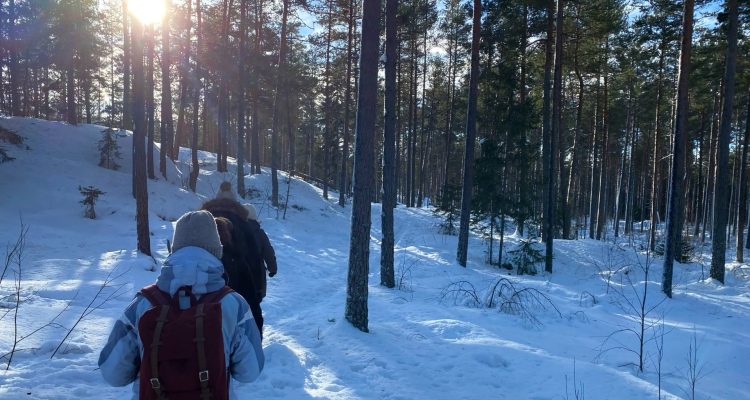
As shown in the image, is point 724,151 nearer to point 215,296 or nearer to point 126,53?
point 215,296

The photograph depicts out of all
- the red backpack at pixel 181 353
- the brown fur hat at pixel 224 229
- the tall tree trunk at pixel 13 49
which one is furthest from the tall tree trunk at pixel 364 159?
the tall tree trunk at pixel 13 49

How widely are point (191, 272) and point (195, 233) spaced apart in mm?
283

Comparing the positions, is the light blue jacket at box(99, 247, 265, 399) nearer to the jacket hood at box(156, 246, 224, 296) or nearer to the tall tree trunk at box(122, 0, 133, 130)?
the jacket hood at box(156, 246, 224, 296)

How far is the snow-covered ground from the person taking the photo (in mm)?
4789

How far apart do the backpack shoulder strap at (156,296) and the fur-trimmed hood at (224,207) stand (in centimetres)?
231

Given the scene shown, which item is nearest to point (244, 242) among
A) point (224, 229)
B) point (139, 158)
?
point (224, 229)

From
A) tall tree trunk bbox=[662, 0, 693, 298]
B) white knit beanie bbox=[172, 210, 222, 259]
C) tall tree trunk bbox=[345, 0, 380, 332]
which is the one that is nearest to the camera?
white knit beanie bbox=[172, 210, 222, 259]

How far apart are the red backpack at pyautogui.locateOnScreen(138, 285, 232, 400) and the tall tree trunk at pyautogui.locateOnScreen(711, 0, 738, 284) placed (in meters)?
15.4

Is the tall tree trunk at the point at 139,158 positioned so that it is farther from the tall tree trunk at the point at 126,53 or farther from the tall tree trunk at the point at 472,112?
the tall tree trunk at the point at 472,112

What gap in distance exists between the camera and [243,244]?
14.0ft

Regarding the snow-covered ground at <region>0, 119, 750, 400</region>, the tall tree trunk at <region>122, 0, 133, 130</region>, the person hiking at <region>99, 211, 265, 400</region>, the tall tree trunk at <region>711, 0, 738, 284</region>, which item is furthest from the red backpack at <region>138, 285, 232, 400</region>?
the tall tree trunk at <region>711, 0, 738, 284</region>

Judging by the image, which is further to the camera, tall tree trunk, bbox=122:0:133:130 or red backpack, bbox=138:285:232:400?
tall tree trunk, bbox=122:0:133:130

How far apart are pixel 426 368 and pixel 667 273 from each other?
31.1ft

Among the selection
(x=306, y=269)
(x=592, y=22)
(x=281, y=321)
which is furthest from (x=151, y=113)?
(x=592, y=22)
